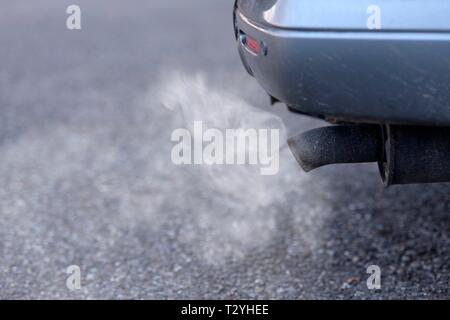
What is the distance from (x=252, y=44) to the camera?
2.45 meters

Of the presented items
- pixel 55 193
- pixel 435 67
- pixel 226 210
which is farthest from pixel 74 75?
pixel 435 67

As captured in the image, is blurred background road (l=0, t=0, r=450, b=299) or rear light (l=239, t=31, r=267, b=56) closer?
rear light (l=239, t=31, r=267, b=56)

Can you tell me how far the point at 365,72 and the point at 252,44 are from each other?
0.44 meters

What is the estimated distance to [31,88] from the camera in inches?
223

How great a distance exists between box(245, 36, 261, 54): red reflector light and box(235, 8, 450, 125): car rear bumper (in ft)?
0.25

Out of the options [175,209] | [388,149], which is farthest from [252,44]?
[175,209]

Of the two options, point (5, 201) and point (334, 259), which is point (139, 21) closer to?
point (5, 201)

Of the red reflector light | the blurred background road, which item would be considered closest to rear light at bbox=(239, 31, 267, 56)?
the red reflector light

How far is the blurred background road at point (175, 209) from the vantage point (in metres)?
3.14

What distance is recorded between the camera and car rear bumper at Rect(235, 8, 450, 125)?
6.95ft

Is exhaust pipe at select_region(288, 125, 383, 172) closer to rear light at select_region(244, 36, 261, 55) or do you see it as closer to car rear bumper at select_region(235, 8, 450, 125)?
car rear bumper at select_region(235, 8, 450, 125)

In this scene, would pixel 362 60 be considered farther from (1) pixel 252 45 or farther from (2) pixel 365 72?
(1) pixel 252 45

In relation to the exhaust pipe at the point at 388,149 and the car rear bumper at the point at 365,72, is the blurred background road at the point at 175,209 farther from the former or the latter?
the car rear bumper at the point at 365,72

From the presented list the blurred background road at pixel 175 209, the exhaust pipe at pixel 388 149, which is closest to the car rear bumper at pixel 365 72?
the exhaust pipe at pixel 388 149
